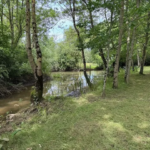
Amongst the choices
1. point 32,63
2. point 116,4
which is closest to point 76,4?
point 116,4

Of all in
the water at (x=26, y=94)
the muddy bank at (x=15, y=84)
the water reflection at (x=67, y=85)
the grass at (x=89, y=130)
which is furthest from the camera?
the water reflection at (x=67, y=85)

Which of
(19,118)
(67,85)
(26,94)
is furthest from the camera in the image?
(67,85)

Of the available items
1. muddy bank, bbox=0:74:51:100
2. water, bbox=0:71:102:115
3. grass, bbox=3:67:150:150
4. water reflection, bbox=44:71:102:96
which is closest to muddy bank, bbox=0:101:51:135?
grass, bbox=3:67:150:150

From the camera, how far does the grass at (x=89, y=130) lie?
2.13 metres

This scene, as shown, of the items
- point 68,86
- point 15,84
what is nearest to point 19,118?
point 68,86

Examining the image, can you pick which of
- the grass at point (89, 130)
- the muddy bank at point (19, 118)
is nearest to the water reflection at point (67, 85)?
the muddy bank at point (19, 118)

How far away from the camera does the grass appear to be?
6.98 ft

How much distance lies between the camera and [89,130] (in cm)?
254

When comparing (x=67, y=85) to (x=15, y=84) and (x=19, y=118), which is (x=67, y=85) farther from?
(x=19, y=118)

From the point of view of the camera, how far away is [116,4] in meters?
4.32

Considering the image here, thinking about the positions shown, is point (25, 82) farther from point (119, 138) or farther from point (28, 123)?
point (119, 138)

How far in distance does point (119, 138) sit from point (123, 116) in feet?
2.93

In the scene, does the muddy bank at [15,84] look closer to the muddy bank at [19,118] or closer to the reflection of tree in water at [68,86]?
the reflection of tree in water at [68,86]

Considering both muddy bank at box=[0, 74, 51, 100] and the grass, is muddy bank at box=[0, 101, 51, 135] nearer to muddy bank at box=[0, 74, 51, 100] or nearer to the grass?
the grass
